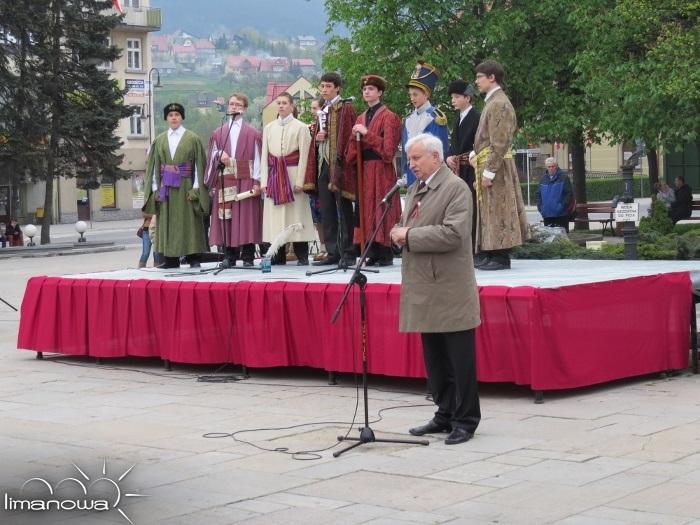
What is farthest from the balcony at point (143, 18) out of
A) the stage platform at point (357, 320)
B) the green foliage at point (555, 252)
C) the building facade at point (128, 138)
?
the stage platform at point (357, 320)

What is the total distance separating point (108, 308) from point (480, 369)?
4085mm

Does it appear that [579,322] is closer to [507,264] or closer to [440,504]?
[507,264]

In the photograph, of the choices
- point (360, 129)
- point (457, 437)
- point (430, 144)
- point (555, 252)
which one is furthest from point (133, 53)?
point (457, 437)

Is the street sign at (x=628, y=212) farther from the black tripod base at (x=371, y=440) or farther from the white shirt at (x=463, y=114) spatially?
the black tripod base at (x=371, y=440)

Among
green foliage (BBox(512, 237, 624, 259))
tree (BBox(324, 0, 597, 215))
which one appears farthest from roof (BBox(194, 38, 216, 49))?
green foliage (BBox(512, 237, 624, 259))

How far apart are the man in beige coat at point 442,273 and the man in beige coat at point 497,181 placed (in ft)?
9.95

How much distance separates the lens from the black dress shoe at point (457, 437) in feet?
27.4

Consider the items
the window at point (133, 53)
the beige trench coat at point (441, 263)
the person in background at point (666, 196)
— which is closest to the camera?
the beige trench coat at point (441, 263)

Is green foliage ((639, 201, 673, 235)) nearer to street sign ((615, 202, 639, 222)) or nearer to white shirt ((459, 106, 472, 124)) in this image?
street sign ((615, 202, 639, 222))

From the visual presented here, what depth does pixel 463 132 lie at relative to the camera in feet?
39.8

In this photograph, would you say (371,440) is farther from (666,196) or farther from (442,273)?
(666,196)

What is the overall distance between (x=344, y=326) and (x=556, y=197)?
1372cm

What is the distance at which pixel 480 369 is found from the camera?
33.2ft

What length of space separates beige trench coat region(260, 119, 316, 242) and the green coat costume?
721 millimetres
